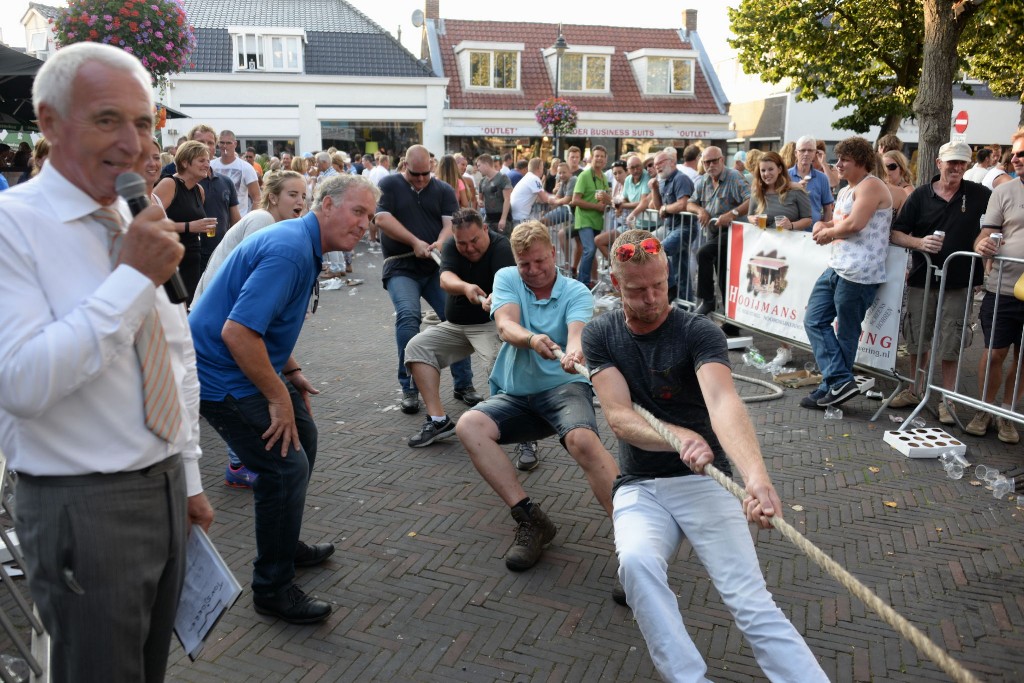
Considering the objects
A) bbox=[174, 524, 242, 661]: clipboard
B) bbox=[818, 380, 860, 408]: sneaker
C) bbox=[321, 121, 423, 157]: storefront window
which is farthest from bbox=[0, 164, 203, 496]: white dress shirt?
bbox=[321, 121, 423, 157]: storefront window

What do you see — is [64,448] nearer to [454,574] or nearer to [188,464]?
[188,464]

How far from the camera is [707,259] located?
8.71 m

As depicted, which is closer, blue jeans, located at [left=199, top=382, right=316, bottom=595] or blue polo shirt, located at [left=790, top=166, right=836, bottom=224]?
blue jeans, located at [left=199, top=382, right=316, bottom=595]

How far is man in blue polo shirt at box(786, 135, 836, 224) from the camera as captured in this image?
829cm

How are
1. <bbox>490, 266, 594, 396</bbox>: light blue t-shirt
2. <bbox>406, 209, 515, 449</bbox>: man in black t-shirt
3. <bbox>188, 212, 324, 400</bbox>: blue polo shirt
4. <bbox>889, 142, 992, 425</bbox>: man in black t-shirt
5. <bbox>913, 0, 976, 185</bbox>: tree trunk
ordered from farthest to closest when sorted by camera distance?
<bbox>913, 0, 976, 185</bbox>: tree trunk < <bbox>889, 142, 992, 425</bbox>: man in black t-shirt < <bbox>406, 209, 515, 449</bbox>: man in black t-shirt < <bbox>490, 266, 594, 396</bbox>: light blue t-shirt < <bbox>188, 212, 324, 400</bbox>: blue polo shirt

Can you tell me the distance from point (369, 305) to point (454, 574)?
7.65m

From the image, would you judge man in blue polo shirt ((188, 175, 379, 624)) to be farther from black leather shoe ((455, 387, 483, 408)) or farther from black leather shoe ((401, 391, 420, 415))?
black leather shoe ((455, 387, 483, 408))

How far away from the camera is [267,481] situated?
3338mm

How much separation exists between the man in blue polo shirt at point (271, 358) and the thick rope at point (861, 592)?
1517 millimetres

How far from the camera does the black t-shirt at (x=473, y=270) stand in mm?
5582

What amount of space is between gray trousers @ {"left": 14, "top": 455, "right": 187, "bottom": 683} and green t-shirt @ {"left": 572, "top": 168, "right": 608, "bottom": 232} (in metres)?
9.71

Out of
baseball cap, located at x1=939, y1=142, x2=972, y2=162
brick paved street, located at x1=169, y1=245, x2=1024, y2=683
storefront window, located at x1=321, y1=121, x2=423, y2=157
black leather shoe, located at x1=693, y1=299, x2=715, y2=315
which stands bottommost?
brick paved street, located at x1=169, y1=245, x2=1024, y2=683

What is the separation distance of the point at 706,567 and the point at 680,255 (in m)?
6.61

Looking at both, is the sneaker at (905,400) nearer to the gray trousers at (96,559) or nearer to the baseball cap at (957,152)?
the baseball cap at (957,152)
